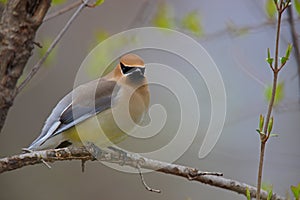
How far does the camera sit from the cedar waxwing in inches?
84.3

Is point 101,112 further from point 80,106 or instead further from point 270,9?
point 270,9

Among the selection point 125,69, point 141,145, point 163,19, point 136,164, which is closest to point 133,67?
point 125,69

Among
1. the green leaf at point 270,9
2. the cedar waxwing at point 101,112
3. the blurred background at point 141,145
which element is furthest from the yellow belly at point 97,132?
the blurred background at point 141,145

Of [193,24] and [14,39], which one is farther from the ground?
[193,24]

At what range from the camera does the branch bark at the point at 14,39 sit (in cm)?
211

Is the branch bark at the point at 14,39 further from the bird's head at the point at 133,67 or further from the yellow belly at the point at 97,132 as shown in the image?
the bird's head at the point at 133,67

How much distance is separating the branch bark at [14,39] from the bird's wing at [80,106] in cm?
16

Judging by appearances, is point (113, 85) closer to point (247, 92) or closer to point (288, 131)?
point (247, 92)

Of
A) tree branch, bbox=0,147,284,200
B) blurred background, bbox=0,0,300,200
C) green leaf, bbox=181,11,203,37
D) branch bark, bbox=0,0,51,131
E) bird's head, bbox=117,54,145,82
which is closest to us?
tree branch, bbox=0,147,284,200

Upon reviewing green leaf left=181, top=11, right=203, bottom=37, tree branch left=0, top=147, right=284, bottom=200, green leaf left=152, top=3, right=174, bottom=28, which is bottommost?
tree branch left=0, top=147, right=284, bottom=200

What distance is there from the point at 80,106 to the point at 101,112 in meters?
0.07

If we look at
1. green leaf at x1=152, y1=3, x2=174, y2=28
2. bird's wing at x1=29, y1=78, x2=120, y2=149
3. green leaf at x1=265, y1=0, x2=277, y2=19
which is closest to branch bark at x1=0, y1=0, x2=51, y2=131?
bird's wing at x1=29, y1=78, x2=120, y2=149

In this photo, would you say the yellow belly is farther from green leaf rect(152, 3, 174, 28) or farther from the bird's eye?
green leaf rect(152, 3, 174, 28)

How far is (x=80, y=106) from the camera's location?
7.26ft
